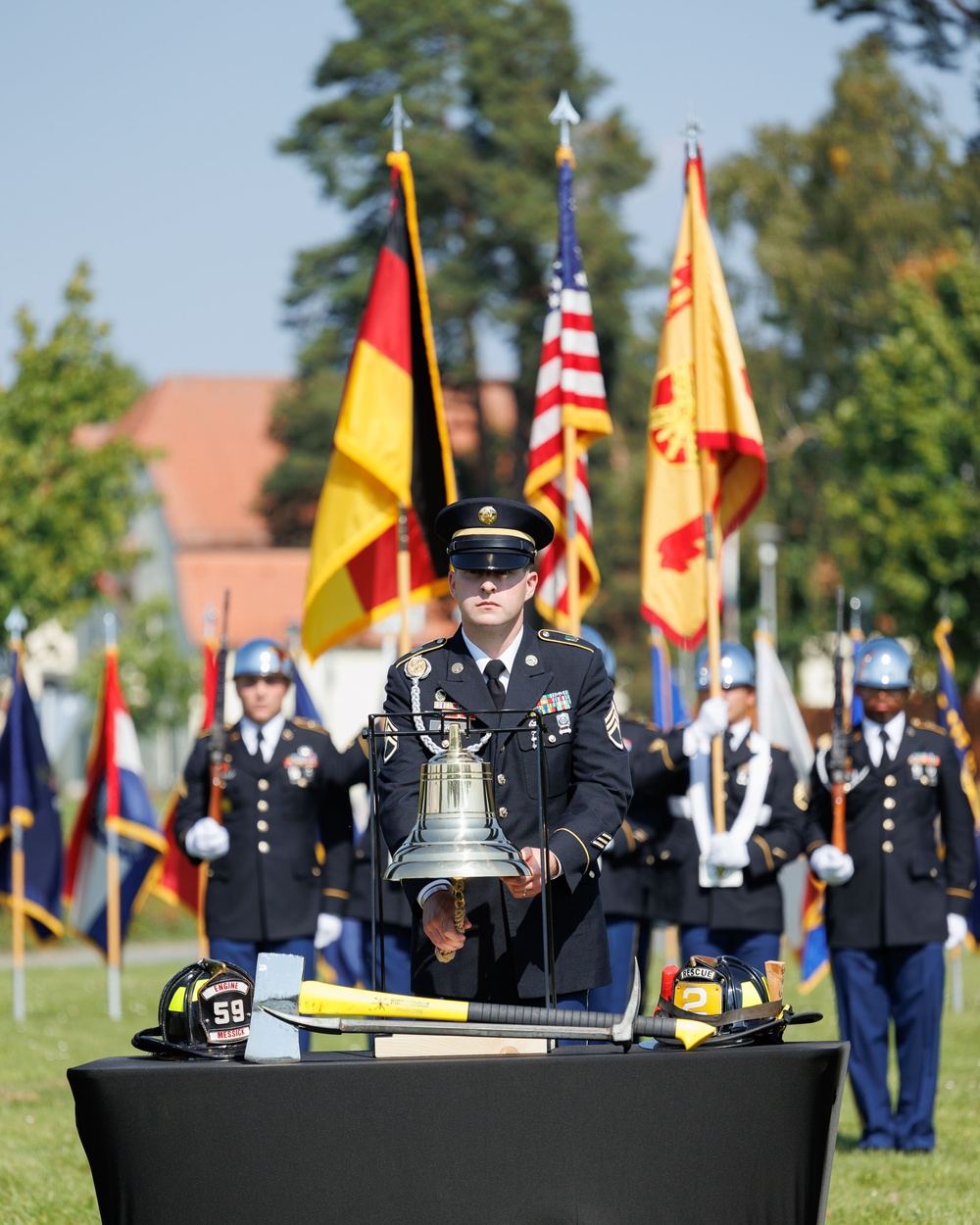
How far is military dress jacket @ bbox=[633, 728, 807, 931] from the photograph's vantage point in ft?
→ 28.5

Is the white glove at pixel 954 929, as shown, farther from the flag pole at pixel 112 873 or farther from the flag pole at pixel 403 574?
→ the flag pole at pixel 112 873

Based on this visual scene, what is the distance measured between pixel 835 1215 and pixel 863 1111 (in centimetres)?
157

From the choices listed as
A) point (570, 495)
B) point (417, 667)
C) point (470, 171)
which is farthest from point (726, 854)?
point (470, 171)

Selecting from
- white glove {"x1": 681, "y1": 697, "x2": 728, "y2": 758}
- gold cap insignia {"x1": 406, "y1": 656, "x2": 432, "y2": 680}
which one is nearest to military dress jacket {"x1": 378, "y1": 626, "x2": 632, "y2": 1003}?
gold cap insignia {"x1": 406, "y1": 656, "x2": 432, "y2": 680}

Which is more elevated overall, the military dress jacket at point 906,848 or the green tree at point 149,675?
the green tree at point 149,675

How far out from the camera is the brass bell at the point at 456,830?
411 cm

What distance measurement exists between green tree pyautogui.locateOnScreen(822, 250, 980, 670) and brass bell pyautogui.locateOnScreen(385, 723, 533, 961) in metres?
27.7

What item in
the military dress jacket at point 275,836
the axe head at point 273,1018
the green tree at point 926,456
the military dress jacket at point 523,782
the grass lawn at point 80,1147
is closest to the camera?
the axe head at point 273,1018

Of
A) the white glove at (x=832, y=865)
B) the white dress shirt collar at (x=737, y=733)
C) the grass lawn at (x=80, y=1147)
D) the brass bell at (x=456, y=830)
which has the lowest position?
the grass lawn at (x=80, y=1147)

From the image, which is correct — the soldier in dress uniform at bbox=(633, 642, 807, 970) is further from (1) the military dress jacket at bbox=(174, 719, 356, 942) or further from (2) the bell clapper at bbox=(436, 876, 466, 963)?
(2) the bell clapper at bbox=(436, 876, 466, 963)

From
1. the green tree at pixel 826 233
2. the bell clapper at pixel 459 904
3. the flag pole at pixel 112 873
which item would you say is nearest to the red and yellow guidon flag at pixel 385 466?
the bell clapper at pixel 459 904

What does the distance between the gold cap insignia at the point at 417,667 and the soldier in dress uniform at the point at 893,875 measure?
3.94 metres

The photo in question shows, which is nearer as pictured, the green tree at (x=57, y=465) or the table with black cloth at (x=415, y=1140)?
the table with black cloth at (x=415, y=1140)

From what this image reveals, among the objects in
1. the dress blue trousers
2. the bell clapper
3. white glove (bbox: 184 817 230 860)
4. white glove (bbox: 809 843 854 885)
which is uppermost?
the bell clapper
